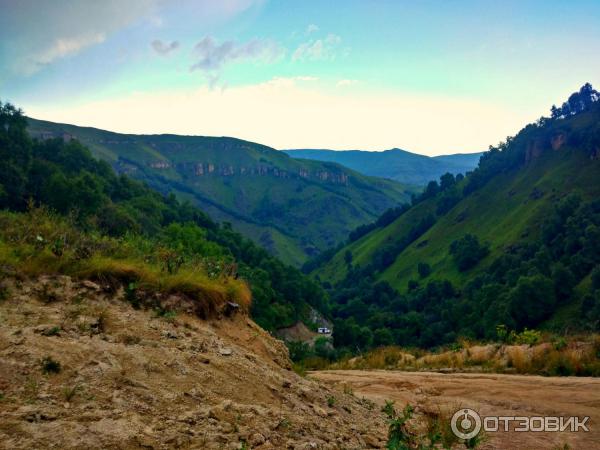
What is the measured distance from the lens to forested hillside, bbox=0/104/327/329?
25.8 ft

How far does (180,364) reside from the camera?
6.34 meters

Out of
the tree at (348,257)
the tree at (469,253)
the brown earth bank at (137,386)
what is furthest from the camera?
the tree at (348,257)

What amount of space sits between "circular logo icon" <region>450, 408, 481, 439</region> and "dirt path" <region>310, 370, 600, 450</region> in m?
0.25

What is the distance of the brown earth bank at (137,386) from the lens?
15.4ft

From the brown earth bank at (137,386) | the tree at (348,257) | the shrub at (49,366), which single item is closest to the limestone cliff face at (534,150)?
the tree at (348,257)

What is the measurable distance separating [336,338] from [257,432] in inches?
2555

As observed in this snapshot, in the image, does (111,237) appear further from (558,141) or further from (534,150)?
(534,150)

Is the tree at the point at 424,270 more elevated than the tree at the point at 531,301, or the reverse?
the tree at the point at 531,301

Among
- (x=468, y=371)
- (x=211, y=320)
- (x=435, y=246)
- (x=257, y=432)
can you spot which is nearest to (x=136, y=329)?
(x=211, y=320)

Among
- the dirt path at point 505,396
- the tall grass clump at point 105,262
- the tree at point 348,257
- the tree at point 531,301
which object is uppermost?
the tall grass clump at point 105,262

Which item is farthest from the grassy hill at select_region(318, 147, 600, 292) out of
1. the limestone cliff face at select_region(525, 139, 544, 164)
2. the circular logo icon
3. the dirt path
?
the circular logo icon

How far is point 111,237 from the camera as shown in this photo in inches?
385

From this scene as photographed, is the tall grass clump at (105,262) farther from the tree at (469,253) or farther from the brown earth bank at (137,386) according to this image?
the tree at (469,253)

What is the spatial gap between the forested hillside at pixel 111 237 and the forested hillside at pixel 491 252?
17257mm
